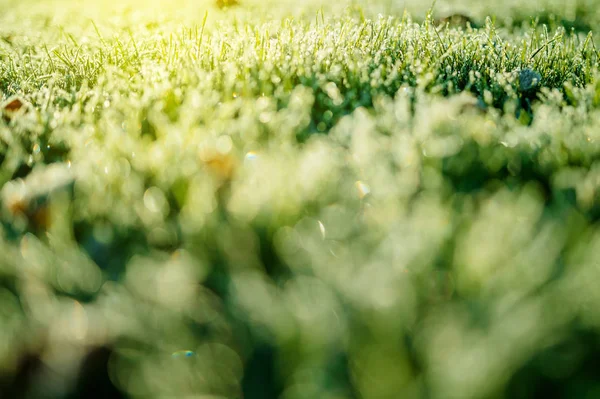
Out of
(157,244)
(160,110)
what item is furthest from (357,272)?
(160,110)

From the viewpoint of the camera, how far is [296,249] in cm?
101

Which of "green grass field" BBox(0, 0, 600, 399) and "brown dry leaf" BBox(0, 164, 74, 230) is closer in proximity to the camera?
"green grass field" BBox(0, 0, 600, 399)

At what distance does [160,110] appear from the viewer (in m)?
1.82

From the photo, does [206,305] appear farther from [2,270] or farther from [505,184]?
[505,184]

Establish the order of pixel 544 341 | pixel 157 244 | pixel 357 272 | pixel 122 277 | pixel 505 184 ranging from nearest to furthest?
pixel 544 341, pixel 357 272, pixel 122 277, pixel 157 244, pixel 505 184

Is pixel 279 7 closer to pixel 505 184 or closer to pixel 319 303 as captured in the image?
pixel 505 184

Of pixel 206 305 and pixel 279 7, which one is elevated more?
pixel 279 7

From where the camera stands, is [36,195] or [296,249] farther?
[36,195]

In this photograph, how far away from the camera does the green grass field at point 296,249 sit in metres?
0.76

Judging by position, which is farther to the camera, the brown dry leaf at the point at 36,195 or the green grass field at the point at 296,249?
the brown dry leaf at the point at 36,195

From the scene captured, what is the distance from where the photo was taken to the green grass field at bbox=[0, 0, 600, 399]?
76 centimetres

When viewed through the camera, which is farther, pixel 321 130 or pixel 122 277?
pixel 321 130

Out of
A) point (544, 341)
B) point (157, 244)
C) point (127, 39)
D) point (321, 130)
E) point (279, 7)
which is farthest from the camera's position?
point (279, 7)

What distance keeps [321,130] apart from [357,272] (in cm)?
91
